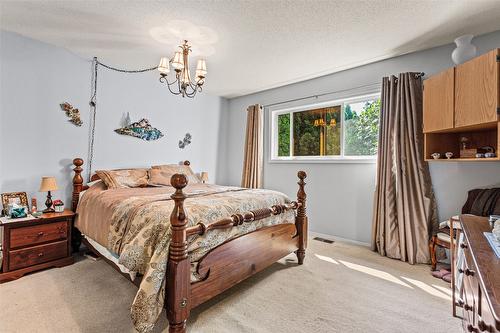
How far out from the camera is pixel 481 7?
202 centimetres

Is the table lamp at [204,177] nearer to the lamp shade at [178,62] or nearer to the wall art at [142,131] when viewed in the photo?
the wall art at [142,131]

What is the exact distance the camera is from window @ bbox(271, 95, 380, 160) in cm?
337

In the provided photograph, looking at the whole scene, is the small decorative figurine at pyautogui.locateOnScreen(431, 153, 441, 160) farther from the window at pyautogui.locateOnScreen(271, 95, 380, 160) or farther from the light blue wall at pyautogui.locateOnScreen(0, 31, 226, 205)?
the light blue wall at pyautogui.locateOnScreen(0, 31, 226, 205)

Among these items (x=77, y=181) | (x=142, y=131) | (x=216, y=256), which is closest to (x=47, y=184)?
(x=77, y=181)

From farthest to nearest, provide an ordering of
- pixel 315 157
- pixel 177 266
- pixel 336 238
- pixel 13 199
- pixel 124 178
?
pixel 315 157
pixel 336 238
pixel 124 178
pixel 13 199
pixel 177 266

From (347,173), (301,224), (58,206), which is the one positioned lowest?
(301,224)

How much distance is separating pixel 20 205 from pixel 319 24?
11.4ft

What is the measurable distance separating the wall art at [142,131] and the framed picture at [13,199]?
1.26m

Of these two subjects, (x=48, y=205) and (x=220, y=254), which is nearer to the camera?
(x=220, y=254)

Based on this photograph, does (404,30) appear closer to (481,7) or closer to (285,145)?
(481,7)

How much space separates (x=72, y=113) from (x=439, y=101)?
4.03m

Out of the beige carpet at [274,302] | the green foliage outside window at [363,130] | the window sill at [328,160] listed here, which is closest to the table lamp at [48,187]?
the beige carpet at [274,302]

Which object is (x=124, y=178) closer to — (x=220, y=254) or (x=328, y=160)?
(x=220, y=254)

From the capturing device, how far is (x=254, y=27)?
92.7 inches
